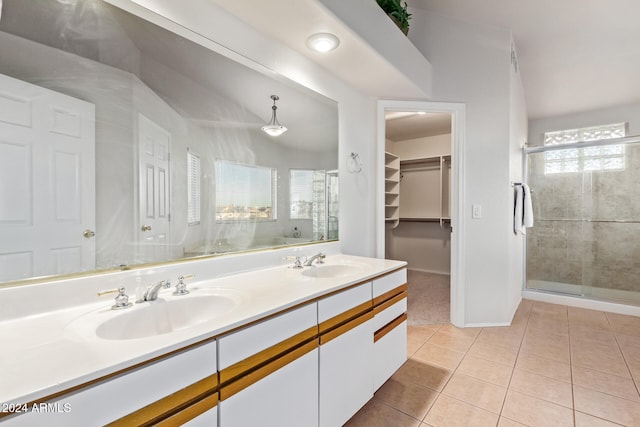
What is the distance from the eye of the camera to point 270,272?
5.14 feet

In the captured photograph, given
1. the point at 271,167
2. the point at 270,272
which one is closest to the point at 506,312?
the point at 270,272

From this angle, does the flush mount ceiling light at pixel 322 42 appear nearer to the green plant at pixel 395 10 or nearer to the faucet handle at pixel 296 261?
the green plant at pixel 395 10

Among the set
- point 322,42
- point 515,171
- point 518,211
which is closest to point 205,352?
point 322,42

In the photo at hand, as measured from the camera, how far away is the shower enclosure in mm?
3332

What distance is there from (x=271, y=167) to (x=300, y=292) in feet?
2.93

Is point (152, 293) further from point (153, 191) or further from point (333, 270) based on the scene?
point (333, 270)

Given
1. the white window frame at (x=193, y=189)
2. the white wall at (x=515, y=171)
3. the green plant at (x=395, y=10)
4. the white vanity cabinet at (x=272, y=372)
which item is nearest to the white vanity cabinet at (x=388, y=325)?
the white vanity cabinet at (x=272, y=372)

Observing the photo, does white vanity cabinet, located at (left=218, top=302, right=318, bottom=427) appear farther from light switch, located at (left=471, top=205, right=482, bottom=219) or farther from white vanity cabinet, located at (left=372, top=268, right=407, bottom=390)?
light switch, located at (left=471, top=205, right=482, bottom=219)

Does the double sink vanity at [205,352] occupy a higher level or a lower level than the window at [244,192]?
lower

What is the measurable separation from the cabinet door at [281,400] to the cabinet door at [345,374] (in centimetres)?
6

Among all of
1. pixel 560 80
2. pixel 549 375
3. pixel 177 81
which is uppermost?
pixel 560 80

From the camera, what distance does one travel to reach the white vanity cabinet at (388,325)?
158cm

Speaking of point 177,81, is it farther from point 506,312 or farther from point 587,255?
point 587,255

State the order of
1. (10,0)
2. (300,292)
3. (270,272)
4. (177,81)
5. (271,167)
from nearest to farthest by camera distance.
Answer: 1. (10,0)
2. (300,292)
3. (177,81)
4. (270,272)
5. (271,167)
